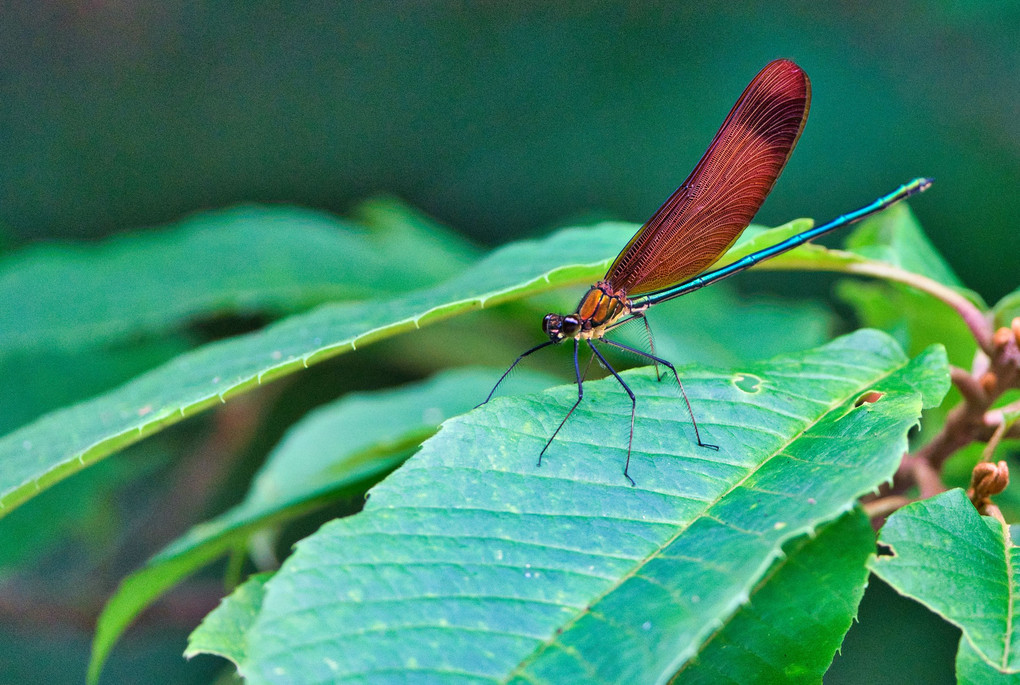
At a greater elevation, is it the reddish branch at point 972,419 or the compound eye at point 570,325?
the compound eye at point 570,325

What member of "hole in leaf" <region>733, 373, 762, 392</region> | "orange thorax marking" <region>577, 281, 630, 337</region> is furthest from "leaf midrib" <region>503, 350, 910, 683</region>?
"orange thorax marking" <region>577, 281, 630, 337</region>

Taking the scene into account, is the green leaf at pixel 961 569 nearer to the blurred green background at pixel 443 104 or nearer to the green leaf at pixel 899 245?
the green leaf at pixel 899 245

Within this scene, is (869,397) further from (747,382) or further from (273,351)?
(273,351)

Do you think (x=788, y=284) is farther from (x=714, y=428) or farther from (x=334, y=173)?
(x=714, y=428)

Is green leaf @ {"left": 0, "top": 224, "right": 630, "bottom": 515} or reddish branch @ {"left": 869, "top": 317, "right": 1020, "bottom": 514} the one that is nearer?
green leaf @ {"left": 0, "top": 224, "right": 630, "bottom": 515}

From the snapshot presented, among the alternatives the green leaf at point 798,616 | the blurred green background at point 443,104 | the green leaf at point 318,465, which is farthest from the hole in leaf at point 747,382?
the blurred green background at point 443,104

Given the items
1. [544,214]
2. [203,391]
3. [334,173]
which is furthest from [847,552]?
[334,173]

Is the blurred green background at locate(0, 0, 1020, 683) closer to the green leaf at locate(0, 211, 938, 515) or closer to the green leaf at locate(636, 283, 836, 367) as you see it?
the green leaf at locate(636, 283, 836, 367)
